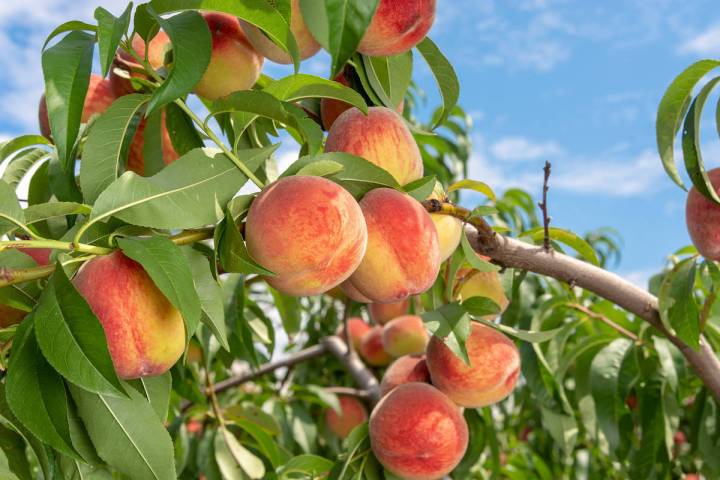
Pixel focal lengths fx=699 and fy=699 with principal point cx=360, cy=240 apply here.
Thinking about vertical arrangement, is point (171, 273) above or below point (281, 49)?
below

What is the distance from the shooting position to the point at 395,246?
2.82ft

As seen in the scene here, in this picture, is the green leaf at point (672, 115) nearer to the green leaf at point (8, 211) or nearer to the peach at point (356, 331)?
the green leaf at point (8, 211)

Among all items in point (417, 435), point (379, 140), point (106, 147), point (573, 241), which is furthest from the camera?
point (573, 241)

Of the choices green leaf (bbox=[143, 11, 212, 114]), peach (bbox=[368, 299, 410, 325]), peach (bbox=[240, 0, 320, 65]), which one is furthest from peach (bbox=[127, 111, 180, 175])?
peach (bbox=[368, 299, 410, 325])

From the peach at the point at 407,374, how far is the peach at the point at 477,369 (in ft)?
0.23

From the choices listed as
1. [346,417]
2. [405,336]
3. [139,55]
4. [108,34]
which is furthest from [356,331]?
Result: [108,34]

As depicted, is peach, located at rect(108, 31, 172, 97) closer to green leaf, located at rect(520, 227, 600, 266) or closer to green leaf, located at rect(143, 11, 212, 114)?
green leaf, located at rect(143, 11, 212, 114)

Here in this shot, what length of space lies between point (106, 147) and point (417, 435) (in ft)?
2.28

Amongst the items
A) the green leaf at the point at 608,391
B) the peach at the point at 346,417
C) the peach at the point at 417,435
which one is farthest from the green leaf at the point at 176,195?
the peach at the point at 346,417

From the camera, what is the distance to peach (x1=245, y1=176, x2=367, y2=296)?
0.75m

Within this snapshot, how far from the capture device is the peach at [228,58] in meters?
0.98

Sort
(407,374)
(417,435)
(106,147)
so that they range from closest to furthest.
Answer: (106,147) → (417,435) → (407,374)

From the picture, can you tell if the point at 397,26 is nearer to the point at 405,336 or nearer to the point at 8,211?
the point at 8,211

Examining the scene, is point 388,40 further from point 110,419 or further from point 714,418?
point 714,418
